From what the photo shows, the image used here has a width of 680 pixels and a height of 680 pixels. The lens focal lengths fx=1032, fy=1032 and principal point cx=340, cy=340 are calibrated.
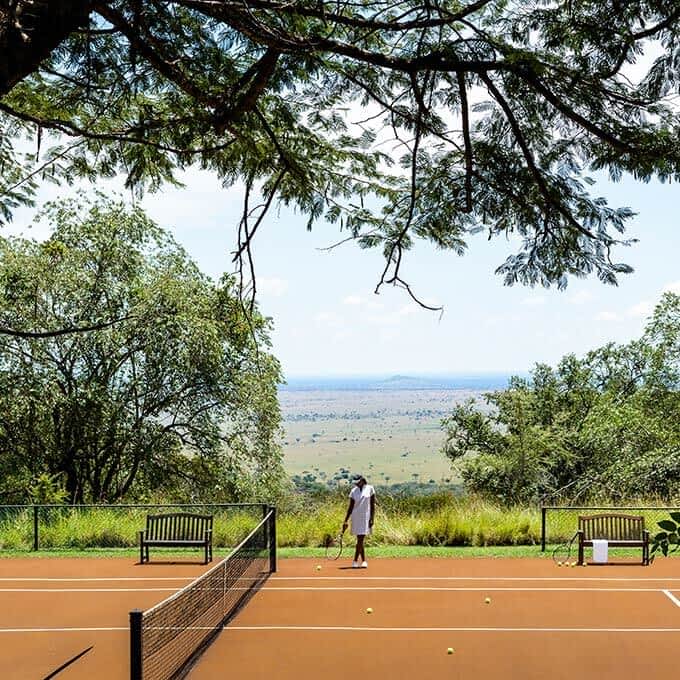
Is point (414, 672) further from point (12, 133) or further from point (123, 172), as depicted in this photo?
point (12, 133)

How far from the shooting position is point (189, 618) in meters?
12.0

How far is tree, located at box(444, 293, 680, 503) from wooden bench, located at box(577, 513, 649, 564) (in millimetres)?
15828

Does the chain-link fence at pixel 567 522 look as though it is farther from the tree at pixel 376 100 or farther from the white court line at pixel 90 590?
the tree at pixel 376 100

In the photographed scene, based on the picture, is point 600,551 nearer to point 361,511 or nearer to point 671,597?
point 671,597

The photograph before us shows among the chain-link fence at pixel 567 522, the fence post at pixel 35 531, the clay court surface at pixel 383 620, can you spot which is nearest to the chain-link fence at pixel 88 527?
the fence post at pixel 35 531

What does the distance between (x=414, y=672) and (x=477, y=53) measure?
6.92 meters

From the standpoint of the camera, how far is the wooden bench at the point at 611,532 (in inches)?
754

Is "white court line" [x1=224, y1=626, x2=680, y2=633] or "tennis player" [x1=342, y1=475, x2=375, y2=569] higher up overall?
"tennis player" [x1=342, y1=475, x2=375, y2=569]

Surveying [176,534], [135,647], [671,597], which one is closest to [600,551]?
[671,597]

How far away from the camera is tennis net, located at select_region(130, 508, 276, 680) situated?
9.64 m

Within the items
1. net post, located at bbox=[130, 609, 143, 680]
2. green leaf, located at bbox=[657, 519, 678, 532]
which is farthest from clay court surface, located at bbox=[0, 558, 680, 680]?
green leaf, located at bbox=[657, 519, 678, 532]

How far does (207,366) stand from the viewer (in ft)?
116

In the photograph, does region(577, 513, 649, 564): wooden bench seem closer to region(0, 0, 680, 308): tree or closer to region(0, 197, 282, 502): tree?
region(0, 0, 680, 308): tree

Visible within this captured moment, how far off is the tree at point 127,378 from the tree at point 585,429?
1236cm
